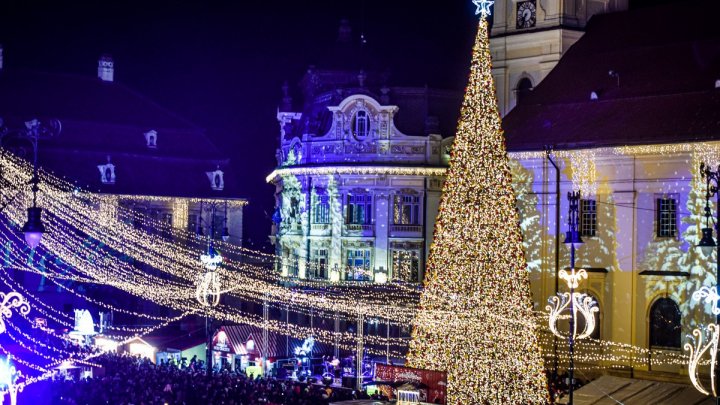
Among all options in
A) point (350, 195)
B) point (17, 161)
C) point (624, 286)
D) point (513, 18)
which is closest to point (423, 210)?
point (350, 195)

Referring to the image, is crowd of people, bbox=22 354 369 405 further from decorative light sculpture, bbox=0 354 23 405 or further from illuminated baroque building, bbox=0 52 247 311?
illuminated baroque building, bbox=0 52 247 311

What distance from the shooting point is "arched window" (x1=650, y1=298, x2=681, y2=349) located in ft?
155

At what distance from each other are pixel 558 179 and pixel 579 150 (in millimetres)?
1353

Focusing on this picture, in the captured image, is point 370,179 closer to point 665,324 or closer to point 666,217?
point 666,217

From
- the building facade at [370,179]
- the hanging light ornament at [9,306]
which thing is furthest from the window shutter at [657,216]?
the hanging light ornament at [9,306]

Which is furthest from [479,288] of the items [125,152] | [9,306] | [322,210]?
[125,152]

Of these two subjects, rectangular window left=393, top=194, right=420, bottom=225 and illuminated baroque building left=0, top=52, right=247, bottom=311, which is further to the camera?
illuminated baroque building left=0, top=52, right=247, bottom=311

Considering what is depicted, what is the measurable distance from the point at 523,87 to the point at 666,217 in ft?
34.5

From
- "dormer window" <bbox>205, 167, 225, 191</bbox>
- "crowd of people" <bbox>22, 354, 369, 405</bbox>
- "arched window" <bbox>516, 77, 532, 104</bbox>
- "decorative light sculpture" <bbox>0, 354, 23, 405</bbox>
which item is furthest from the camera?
"dormer window" <bbox>205, 167, 225, 191</bbox>

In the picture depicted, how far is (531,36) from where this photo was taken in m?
55.2

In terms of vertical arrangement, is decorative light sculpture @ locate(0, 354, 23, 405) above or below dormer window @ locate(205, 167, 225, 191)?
below

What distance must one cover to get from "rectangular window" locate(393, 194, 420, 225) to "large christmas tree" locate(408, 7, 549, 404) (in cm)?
1854

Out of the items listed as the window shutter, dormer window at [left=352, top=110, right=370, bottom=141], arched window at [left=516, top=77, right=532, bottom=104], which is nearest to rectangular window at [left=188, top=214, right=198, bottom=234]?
dormer window at [left=352, top=110, right=370, bottom=141]

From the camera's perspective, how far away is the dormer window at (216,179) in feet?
236
